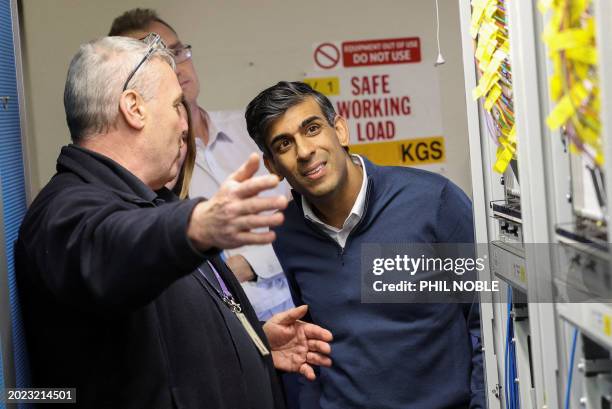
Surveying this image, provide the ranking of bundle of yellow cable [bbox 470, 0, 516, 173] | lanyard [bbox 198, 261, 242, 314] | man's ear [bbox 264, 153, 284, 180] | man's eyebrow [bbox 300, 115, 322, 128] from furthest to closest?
man's ear [bbox 264, 153, 284, 180], man's eyebrow [bbox 300, 115, 322, 128], lanyard [bbox 198, 261, 242, 314], bundle of yellow cable [bbox 470, 0, 516, 173]

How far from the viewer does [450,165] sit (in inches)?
120

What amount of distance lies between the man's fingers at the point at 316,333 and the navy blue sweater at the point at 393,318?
16 cm

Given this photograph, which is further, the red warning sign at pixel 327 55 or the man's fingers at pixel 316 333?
the red warning sign at pixel 327 55

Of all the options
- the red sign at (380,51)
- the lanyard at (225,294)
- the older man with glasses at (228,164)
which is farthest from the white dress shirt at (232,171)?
A: the lanyard at (225,294)

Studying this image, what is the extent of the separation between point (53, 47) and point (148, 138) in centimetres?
158

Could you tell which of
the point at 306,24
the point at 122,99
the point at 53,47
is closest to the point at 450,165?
the point at 306,24

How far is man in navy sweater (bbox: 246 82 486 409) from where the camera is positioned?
2.12m

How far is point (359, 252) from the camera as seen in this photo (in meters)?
2.20

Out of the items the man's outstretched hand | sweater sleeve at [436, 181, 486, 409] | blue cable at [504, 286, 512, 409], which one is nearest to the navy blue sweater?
sweater sleeve at [436, 181, 486, 409]

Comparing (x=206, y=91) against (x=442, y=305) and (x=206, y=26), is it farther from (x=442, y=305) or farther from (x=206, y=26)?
(x=442, y=305)

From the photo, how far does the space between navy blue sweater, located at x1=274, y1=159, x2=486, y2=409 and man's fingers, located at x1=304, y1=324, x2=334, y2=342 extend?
16cm

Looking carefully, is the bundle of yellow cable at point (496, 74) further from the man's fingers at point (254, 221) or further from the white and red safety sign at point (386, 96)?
the white and red safety sign at point (386, 96)

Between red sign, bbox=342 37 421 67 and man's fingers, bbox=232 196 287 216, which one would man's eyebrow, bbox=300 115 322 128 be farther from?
man's fingers, bbox=232 196 287 216

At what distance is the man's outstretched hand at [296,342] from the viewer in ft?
6.64
